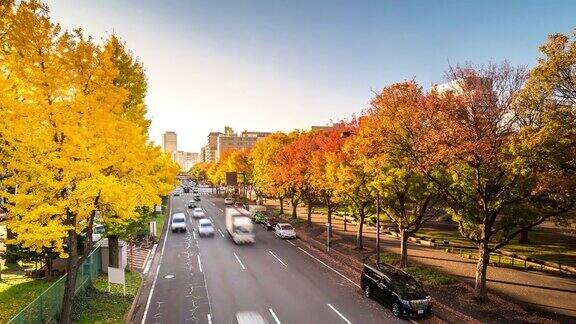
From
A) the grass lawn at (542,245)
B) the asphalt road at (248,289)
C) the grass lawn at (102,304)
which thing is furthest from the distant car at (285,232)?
the grass lawn at (102,304)

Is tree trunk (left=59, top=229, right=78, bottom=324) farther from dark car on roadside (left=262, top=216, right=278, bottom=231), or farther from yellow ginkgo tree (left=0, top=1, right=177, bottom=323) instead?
dark car on roadside (left=262, top=216, right=278, bottom=231)

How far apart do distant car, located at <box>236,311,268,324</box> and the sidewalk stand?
13.5 meters

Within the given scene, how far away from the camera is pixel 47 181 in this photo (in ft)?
38.1

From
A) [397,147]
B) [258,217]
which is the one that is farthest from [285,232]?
[397,147]

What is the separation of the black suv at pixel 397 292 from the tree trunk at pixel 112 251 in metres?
15.7

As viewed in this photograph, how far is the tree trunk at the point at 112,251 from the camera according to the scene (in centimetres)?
2419

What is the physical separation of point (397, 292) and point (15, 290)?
2038 centimetres

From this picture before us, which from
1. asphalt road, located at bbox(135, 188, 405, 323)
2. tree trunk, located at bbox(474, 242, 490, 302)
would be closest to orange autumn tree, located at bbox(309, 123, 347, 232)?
asphalt road, located at bbox(135, 188, 405, 323)

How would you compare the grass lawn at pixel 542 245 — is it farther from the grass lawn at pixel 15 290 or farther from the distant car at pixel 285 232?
the grass lawn at pixel 15 290

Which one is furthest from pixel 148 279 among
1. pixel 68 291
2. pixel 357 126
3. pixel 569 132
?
pixel 569 132

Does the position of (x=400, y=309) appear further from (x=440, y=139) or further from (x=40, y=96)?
(x=40, y=96)

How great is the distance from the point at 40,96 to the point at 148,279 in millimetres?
16125

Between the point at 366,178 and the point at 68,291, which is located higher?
the point at 366,178

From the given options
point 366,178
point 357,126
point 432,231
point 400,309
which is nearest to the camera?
point 400,309
